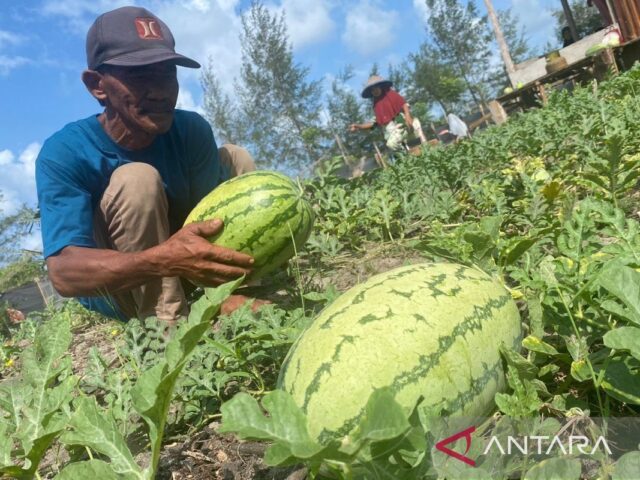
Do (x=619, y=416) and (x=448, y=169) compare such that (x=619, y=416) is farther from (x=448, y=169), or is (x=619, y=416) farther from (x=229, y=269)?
(x=448, y=169)

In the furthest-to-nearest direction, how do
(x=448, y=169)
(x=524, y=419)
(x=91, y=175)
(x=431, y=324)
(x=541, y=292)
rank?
(x=448, y=169) < (x=91, y=175) < (x=541, y=292) < (x=431, y=324) < (x=524, y=419)

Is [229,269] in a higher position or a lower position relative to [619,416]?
higher

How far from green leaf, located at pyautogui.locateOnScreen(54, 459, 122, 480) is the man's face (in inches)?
95.6

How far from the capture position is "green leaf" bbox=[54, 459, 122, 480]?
1153mm

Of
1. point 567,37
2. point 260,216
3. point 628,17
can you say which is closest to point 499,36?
point 567,37

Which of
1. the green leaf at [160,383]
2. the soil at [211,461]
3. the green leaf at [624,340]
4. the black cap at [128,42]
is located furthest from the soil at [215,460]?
the black cap at [128,42]

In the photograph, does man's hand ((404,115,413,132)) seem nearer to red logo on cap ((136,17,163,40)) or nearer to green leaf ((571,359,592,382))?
red logo on cap ((136,17,163,40))

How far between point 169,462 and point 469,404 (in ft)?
3.07

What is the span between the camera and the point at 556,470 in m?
0.99

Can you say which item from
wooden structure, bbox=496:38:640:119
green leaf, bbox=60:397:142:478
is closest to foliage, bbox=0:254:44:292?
wooden structure, bbox=496:38:640:119

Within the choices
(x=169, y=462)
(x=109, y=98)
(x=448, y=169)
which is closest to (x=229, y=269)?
(x=169, y=462)

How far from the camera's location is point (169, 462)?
5.43 feet

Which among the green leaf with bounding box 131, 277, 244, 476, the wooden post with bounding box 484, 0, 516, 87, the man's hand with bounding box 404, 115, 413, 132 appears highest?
the wooden post with bounding box 484, 0, 516, 87

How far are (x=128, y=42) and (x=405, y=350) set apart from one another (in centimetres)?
274
